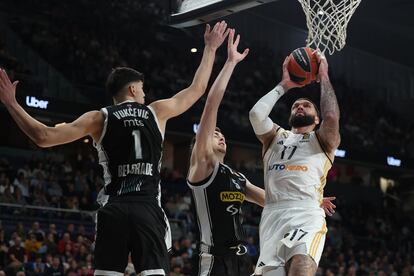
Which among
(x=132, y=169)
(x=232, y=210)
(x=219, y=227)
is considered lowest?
(x=219, y=227)

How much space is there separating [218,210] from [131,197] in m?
1.19

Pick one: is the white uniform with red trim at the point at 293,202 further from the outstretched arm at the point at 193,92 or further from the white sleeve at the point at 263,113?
the outstretched arm at the point at 193,92

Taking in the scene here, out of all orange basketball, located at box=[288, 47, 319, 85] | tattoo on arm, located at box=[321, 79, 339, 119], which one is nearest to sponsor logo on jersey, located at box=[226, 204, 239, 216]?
tattoo on arm, located at box=[321, 79, 339, 119]

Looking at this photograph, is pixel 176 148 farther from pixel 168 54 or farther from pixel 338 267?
pixel 338 267

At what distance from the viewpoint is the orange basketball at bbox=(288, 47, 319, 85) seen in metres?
5.85

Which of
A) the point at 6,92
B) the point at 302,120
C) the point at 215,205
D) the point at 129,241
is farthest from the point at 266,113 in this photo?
the point at 6,92

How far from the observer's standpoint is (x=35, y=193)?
52.7 feet

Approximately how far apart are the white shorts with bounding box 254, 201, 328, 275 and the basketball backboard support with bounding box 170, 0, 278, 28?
2.28 m

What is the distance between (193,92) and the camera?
5027 millimetres

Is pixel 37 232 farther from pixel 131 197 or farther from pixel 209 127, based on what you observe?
pixel 131 197

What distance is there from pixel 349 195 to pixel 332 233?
4.88 m

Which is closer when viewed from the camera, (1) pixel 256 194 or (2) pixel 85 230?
(1) pixel 256 194

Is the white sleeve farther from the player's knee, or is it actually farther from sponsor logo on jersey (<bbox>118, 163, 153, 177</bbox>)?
sponsor logo on jersey (<bbox>118, 163, 153, 177</bbox>)

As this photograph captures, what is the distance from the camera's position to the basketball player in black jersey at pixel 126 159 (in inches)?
179
